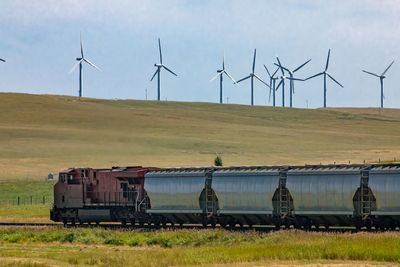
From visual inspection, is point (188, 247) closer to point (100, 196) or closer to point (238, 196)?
point (238, 196)

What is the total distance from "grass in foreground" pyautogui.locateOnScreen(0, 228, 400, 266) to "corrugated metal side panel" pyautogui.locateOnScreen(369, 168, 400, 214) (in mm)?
2718

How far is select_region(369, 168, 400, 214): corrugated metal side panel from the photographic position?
33.0 meters

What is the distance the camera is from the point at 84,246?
35281 millimetres

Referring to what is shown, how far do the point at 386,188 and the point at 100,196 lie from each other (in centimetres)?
1793

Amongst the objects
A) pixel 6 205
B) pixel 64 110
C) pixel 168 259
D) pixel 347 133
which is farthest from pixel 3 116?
pixel 168 259

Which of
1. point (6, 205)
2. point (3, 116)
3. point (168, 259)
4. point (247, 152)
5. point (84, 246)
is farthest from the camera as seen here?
point (3, 116)

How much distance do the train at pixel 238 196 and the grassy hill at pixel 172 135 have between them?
41425 mm

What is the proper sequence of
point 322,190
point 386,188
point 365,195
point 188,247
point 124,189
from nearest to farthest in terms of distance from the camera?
1. point 188,247
2. point 386,188
3. point 365,195
4. point 322,190
5. point 124,189

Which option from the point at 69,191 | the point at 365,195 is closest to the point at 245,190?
the point at 365,195

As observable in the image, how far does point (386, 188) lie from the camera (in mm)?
33250

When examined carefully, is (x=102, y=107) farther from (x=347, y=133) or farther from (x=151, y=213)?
(x=151, y=213)

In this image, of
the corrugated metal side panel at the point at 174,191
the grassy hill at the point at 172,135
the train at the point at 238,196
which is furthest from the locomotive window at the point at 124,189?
the grassy hill at the point at 172,135

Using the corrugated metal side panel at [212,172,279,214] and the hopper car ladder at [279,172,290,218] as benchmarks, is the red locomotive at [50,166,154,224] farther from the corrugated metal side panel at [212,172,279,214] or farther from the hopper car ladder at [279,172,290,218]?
the hopper car ladder at [279,172,290,218]

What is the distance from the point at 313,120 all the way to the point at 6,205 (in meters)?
97.2
